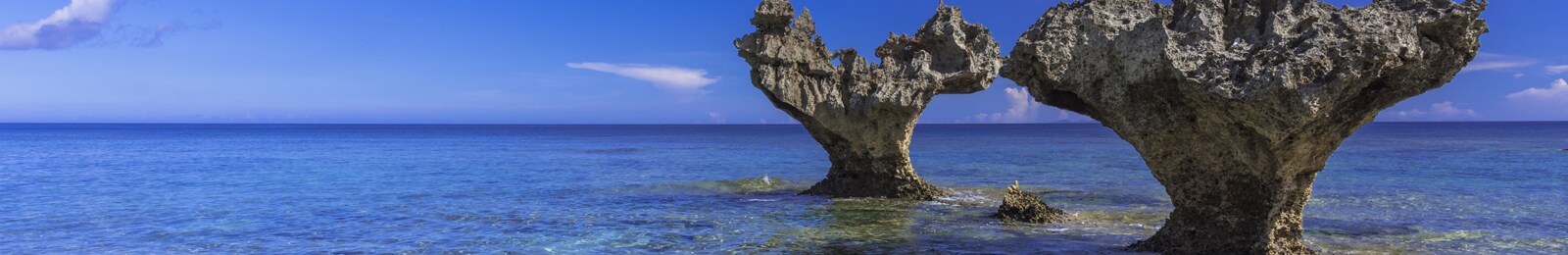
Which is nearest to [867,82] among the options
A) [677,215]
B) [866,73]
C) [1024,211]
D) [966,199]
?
[866,73]

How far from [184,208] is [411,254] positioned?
340 inches

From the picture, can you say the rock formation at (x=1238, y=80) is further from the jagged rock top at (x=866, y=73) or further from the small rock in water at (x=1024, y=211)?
the jagged rock top at (x=866, y=73)

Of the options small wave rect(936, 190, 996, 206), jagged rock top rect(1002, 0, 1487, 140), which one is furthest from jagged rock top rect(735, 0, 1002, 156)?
jagged rock top rect(1002, 0, 1487, 140)

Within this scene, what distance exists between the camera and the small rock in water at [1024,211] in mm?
Result: 14703

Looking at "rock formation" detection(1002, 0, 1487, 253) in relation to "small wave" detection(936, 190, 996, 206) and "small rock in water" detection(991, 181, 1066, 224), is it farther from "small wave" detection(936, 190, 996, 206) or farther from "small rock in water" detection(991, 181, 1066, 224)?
"small wave" detection(936, 190, 996, 206)

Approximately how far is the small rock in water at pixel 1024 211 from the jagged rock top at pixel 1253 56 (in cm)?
496

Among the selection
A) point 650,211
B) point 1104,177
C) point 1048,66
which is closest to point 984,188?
point 1104,177

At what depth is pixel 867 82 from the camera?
1828 cm

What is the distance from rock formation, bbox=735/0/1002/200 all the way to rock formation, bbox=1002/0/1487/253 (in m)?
7.06

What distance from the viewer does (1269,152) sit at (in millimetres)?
8789

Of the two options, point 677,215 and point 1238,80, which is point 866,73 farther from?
point 1238,80

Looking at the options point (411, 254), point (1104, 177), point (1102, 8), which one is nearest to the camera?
point (1102, 8)

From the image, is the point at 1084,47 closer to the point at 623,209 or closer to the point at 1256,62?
the point at 1256,62

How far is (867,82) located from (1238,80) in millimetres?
10309
